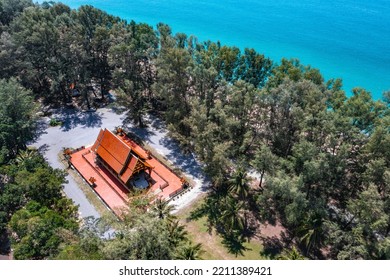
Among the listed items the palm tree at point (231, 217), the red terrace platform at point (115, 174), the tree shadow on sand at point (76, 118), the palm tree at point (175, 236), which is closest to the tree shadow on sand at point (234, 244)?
the palm tree at point (231, 217)

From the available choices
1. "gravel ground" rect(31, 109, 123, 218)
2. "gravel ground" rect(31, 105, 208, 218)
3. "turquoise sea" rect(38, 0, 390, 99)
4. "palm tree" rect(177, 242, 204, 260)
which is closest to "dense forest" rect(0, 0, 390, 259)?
"palm tree" rect(177, 242, 204, 260)

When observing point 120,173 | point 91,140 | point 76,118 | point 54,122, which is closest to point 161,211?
point 120,173

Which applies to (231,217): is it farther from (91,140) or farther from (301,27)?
(301,27)

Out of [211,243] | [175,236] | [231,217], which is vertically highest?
[175,236]

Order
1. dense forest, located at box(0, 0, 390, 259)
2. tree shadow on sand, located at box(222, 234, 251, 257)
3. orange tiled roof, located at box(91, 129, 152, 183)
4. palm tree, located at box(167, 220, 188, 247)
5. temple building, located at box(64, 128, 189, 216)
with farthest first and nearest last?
1. orange tiled roof, located at box(91, 129, 152, 183)
2. temple building, located at box(64, 128, 189, 216)
3. tree shadow on sand, located at box(222, 234, 251, 257)
4. palm tree, located at box(167, 220, 188, 247)
5. dense forest, located at box(0, 0, 390, 259)

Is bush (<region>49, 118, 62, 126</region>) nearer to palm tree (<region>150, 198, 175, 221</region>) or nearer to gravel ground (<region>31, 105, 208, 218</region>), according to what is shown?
gravel ground (<region>31, 105, 208, 218</region>)

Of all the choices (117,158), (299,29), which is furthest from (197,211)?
(299,29)

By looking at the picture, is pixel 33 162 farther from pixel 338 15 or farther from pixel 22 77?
pixel 338 15
